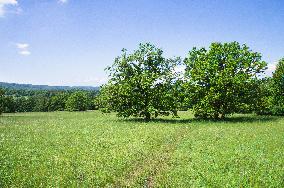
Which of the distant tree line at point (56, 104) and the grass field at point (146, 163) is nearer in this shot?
the grass field at point (146, 163)

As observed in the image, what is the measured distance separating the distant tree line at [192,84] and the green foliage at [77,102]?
308ft

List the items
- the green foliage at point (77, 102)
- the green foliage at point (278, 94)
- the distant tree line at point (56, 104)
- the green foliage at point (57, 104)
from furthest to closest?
the green foliage at point (57, 104) < the distant tree line at point (56, 104) < the green foliage at point (77, 102) < the green foliage at point (278, 94)

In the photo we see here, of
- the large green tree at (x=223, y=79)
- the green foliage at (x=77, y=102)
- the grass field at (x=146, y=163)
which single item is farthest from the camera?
the green foliage at (x=77, y=102)

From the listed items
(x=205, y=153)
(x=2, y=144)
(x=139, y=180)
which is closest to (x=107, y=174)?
(x=139, y=180)

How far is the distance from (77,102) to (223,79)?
4195 inches

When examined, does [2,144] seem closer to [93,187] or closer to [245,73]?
[93,187]

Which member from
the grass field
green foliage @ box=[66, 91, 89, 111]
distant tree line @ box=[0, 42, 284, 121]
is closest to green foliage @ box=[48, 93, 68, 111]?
green foliage @ box=[66, 91, 89, 111]

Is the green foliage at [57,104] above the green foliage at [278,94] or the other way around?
the other way around

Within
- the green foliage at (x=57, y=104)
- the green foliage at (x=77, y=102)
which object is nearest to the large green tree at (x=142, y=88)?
the green foliage at (x=77, y=102)

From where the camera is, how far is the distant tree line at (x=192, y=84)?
46562 millimetres

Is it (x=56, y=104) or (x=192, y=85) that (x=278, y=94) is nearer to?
(x=192, y=85)

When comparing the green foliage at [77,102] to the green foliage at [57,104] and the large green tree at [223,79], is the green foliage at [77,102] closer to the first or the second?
the green foliage at [57,104]

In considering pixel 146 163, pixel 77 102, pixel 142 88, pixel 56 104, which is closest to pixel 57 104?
pixel 56 104

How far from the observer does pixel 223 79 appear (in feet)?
149
